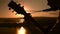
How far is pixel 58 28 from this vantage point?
102 centimetres

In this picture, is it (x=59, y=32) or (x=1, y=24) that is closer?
(x=59, y=32)

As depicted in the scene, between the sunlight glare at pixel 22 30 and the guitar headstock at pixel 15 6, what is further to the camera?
the sunlight glare at pixel 22 30

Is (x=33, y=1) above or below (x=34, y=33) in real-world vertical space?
above

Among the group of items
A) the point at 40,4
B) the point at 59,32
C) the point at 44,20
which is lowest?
the point at 59,32

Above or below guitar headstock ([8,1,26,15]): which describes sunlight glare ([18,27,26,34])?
below

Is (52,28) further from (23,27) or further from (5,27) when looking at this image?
(5,27)

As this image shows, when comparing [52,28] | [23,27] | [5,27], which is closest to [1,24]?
[5,27]

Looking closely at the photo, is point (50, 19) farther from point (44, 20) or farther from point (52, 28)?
point (52, 28)

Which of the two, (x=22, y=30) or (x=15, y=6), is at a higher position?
(x=15, y=6)

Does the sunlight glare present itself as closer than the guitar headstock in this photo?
No

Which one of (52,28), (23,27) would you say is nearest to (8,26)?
(23,27)

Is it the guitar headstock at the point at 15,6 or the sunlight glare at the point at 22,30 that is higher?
the guitar headstock at the point at 15,6

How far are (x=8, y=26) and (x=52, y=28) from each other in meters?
0.46

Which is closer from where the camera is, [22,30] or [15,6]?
[15,6]
